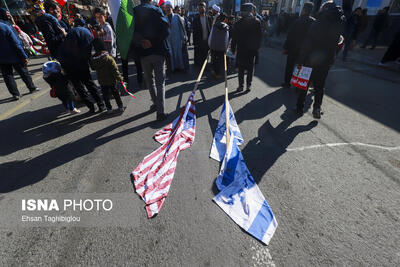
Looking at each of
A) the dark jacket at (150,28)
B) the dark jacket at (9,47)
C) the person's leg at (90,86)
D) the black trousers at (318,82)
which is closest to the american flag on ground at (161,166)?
the dark jacket at (150,28)

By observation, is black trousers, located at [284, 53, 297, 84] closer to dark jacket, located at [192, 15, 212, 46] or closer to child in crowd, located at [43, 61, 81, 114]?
dark jacket, located at [192, 15, 212, 46]

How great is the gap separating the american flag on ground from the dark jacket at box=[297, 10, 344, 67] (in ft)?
8.57

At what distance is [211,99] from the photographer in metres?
5.10

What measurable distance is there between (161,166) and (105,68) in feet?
7.91

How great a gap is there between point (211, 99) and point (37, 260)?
430cm

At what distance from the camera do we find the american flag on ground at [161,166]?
7.50 feet

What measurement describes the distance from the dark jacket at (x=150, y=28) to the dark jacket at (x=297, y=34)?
11.3ft

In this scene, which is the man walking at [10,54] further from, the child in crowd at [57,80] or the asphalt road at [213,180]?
the child in crowd at [57,80]

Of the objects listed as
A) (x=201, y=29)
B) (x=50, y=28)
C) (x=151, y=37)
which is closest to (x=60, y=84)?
(x=50, y=28)

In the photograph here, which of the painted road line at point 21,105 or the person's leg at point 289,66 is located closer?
the painted road line at point 21,105

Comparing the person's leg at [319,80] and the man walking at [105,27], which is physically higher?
the man walking at [105,27]

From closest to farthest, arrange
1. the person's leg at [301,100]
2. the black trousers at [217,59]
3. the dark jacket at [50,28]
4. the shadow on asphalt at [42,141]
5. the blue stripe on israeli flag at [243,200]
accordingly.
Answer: the blue stripe on israeli flag at [243,200]
the shadow on asphalt at [42,141]
the person's leg at [301,100]
the dark jacket at [50,28]
the black trousers at [217,59]

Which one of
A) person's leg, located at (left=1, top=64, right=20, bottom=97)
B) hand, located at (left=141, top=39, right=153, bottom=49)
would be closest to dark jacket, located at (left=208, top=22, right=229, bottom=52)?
hand, located at (left=141, top=39, right=153, bottom=49)

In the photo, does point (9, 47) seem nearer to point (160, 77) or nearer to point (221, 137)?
point (160, 77)
